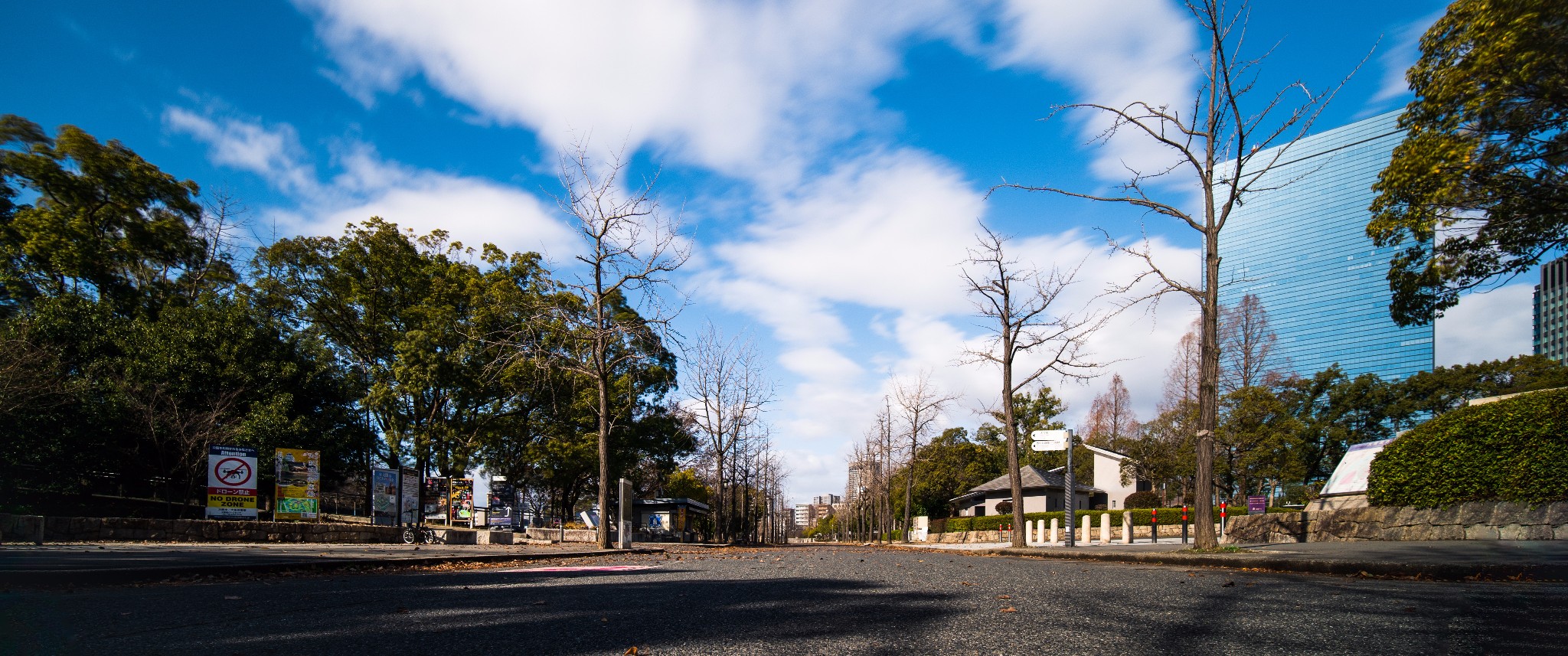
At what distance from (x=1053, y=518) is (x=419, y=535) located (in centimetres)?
2314

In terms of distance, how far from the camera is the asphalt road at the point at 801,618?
3.59 meters

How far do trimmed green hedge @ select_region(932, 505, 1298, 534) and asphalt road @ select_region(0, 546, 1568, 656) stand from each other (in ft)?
72.1

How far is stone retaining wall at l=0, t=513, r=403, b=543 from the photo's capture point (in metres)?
15.6

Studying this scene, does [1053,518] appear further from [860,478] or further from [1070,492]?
[860,478]

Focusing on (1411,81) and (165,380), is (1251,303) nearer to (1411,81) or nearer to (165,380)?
(1411,81)

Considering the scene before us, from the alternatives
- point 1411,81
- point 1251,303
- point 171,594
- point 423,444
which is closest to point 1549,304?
point 1251,303

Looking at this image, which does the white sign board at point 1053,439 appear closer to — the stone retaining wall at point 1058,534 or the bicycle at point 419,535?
the stone retaining wall at point 1058,534

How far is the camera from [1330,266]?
4225 inches

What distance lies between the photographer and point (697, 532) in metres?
62.8

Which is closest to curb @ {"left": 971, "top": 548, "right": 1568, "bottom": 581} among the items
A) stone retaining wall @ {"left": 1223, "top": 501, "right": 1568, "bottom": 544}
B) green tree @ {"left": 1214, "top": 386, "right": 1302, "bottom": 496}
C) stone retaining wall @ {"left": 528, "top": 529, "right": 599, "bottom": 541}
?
stone retaining wall @ {"left": 1223, "top": 501, "right": 1568, "bottom": 544}

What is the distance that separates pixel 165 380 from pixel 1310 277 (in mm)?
122356

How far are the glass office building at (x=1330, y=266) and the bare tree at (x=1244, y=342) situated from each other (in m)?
65.5

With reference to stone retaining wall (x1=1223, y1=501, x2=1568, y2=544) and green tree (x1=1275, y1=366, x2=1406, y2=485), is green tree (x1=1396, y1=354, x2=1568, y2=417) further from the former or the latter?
stone retaining wall (x1=1223, y1=501, x2=1568, y2=544)

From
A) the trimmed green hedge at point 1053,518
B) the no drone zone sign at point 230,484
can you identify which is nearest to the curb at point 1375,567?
the trimmed green hedge at point 1053,518
